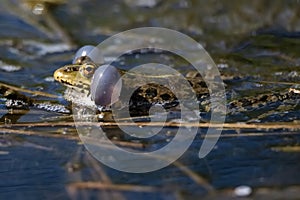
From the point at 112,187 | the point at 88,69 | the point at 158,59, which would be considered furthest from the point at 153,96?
the point at 112,187

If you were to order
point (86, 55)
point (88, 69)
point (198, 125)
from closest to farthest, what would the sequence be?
point (198, 125) → point (88, 69) → point (86, 55)

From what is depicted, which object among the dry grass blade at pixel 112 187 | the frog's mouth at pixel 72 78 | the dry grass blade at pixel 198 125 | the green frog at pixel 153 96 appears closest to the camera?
the dry grass blade at pixel 112 187

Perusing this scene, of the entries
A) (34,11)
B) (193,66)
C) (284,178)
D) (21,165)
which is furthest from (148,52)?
(284,178)

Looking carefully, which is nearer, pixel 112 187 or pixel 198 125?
pixel 112 187

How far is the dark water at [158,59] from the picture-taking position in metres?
1.98

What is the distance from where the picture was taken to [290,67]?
3.03m

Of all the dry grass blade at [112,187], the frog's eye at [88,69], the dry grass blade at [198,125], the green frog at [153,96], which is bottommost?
the dry grass blade at [112,187]

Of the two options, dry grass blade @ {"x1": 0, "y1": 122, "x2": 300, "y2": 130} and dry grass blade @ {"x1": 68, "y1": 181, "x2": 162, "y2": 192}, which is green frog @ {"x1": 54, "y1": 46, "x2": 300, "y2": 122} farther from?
dry grass blade @ {"x1": 68, "y1": 181, "x2": 162, "y2": 192}

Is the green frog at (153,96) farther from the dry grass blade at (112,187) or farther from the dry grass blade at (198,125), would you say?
the dry grass blade at (112,187)

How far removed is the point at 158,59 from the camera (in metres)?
3.31

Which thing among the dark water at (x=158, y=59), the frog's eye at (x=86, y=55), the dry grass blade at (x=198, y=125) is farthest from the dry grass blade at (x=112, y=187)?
the frog's eye at (x=86, y=55)

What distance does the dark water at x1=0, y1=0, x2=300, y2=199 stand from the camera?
6.50ft

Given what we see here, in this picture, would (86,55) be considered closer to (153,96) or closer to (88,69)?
(88,69)

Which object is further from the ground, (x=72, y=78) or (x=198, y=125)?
(x=72, y=78)
